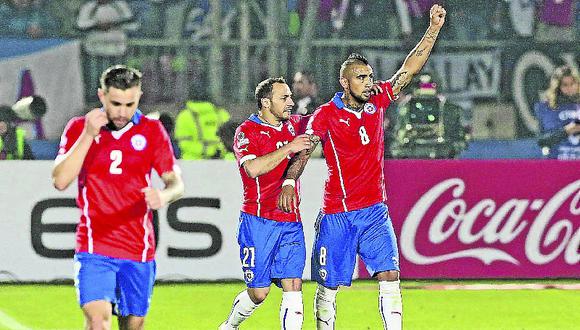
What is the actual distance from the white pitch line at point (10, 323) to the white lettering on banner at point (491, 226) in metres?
4.24

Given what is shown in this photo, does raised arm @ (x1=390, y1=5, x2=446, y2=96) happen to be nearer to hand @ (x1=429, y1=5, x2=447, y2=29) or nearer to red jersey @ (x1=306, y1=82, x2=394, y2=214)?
hand @ (x1=429, y1=5, x2=447, y2=29)

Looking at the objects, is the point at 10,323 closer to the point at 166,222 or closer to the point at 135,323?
the point at 166,222

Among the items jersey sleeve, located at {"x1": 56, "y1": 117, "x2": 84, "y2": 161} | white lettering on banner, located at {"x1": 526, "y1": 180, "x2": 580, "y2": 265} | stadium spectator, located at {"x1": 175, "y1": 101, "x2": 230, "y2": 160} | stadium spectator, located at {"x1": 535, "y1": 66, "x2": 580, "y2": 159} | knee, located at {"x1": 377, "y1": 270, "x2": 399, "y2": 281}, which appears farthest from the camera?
stadium spectator, located at {"x1": 175, "y1": 101, "x2": 230, "y2": 160}

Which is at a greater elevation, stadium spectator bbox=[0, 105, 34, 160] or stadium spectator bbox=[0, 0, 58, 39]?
stadium spectator bbox=[0, 0, 58, 39]

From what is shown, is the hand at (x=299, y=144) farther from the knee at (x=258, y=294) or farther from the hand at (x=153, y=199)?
the hand at (x=153, y=199)

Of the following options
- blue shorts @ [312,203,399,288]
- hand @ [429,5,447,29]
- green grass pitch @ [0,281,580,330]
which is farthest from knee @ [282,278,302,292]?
hand @ [429,5,447,29]

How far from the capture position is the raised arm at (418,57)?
8539 millimetres

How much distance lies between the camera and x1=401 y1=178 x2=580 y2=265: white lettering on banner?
1284cm

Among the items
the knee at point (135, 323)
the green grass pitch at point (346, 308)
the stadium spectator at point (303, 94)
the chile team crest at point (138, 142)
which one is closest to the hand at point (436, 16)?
the green grass pitch at point (346, 308)

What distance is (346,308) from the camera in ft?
36.4

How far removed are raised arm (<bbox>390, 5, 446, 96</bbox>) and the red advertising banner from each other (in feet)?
13.6

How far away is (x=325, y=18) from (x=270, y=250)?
11.0 metres

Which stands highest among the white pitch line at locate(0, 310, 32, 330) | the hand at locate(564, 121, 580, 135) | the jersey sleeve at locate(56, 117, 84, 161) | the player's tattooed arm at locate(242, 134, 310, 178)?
the jersey sleeve at locate(56, 117, 84, 161)

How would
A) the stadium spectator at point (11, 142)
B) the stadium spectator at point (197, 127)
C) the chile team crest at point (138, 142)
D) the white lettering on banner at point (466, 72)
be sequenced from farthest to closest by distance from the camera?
the white lettering on banner at point (466, 72)
the stadium spectator at point (197, 127)
the stadium spectator at point (11, 142)
the chile team crest at point (138, 142)
